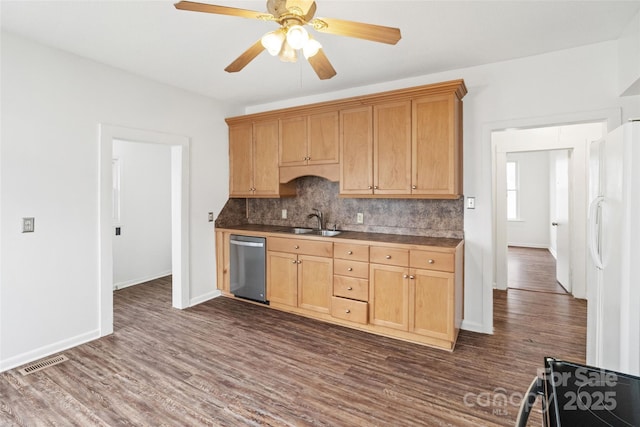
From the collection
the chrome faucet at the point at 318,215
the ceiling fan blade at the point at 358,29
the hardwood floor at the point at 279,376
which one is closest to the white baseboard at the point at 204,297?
the hardwood floor at the point at 279,376

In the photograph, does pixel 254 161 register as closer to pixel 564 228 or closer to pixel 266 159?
pixel 266 159

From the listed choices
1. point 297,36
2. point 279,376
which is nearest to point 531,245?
point 279,376

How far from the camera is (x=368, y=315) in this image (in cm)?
322

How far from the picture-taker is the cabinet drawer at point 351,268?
10.6 feet

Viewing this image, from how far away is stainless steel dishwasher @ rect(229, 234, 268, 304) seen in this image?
155 inches

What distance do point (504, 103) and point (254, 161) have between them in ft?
9.46

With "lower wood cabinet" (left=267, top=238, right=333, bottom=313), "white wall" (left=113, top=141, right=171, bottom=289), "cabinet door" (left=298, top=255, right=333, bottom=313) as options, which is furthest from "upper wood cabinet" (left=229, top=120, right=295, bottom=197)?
"white wall" (left=113, top=141, right=171, bottom=289)

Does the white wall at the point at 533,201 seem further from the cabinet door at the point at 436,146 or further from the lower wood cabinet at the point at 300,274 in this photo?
the lower wood cabinet at the point at 300,274

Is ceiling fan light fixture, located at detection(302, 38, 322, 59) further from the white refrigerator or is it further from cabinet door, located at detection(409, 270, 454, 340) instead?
cabinet door, located at detection(409, 270, 454, 340)

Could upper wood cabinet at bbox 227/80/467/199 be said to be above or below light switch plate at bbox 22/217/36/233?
above

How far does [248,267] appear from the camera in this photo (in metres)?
4.06

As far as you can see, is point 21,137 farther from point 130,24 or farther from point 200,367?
point 200,367

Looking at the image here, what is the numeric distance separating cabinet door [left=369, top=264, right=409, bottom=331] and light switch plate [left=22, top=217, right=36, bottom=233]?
293 cm

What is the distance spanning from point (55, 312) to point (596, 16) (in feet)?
16.0
